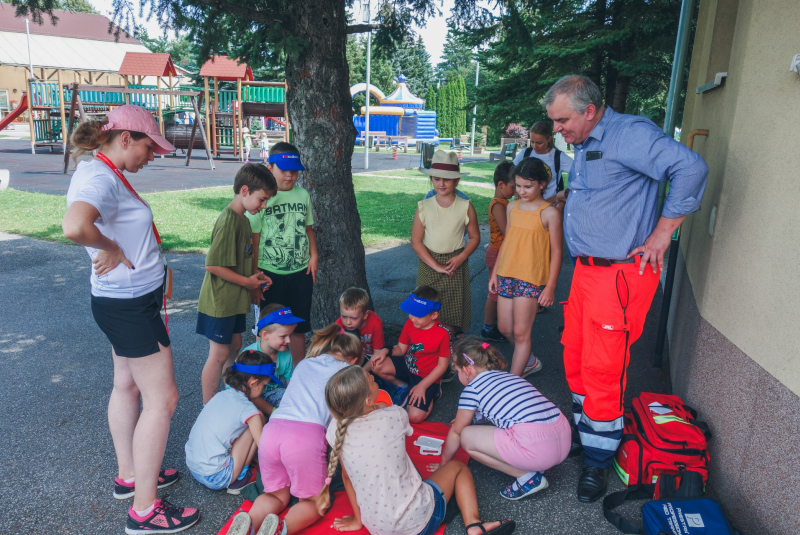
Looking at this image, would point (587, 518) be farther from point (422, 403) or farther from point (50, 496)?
point (50, 496)

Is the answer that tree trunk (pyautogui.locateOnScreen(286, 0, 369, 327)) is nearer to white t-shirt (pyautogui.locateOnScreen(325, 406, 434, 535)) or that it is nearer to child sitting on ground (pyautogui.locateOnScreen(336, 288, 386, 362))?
child sitting on ground (pyautogui.locateOnScreen(336, 288, 386, 362))

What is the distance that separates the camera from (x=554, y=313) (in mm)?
6203

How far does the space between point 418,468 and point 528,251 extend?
67.1 inches

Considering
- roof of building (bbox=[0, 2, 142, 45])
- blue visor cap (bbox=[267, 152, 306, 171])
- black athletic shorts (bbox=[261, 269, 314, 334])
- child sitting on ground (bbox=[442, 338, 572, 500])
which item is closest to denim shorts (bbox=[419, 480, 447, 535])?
child sitting on ground (bbox=[442, 338, 572, 500])

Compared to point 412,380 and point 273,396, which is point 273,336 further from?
point 412,380

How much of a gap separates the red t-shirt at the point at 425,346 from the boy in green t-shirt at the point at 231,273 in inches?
42.2

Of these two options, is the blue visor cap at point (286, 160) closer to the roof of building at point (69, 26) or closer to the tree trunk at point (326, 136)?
the tree trunk at point (326, 136)

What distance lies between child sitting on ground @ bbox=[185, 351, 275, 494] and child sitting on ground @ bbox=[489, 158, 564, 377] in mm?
1943

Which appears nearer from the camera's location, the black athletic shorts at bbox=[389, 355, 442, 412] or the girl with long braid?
the girl with long braid

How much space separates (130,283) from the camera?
256 cm

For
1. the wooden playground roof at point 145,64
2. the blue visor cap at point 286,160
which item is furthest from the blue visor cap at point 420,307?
A: the wooden playground roof at point 145,64

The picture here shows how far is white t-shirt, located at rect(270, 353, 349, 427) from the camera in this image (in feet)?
9.40

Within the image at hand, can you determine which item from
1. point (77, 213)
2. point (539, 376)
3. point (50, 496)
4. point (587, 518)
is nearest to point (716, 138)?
point (539, 376)

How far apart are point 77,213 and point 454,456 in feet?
7.90
